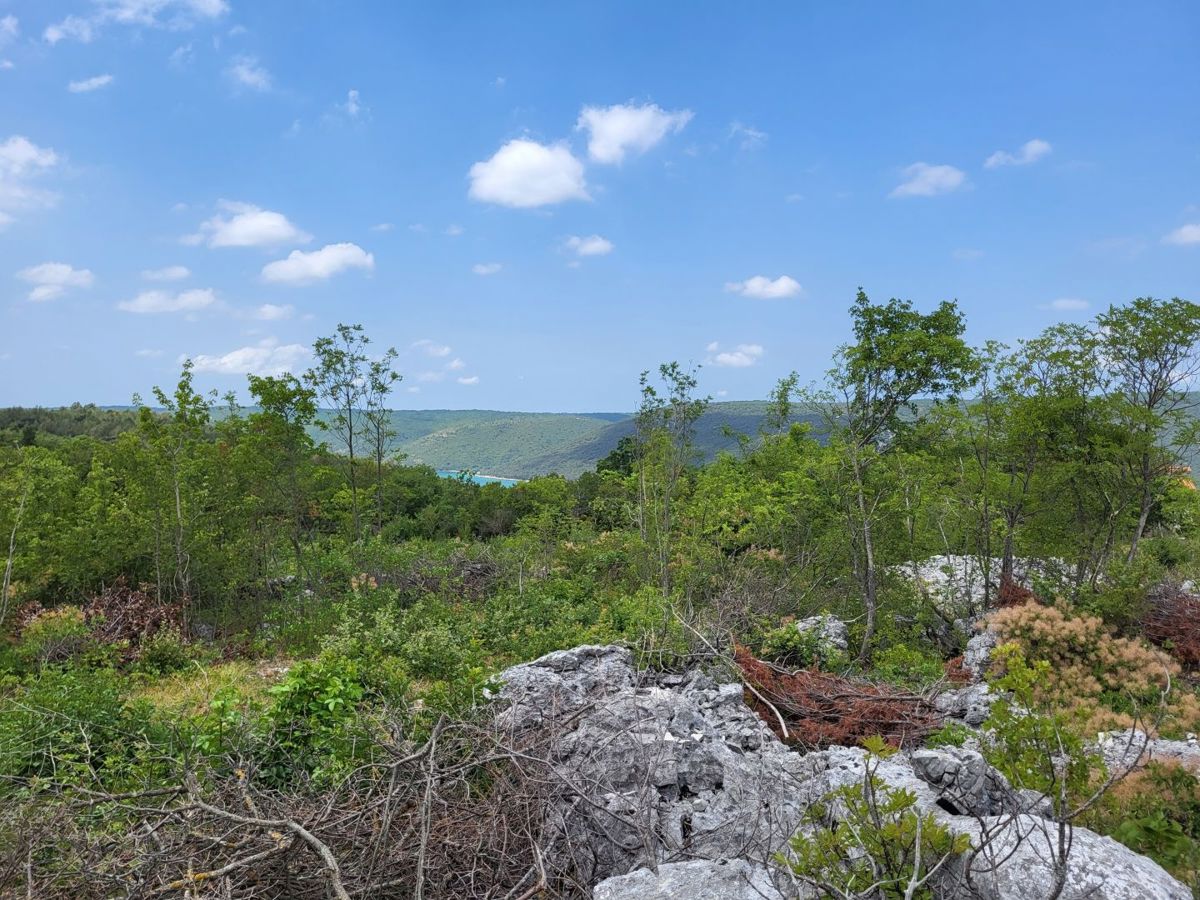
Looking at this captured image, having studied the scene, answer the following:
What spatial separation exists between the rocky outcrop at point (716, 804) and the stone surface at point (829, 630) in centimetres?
316

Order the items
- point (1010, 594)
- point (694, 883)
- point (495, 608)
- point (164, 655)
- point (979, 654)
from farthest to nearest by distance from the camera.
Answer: point (495, 608) < point (1010, 594) < point (164, 655) < point (979, 654) < point (694, 883)

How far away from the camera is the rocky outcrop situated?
8.07 feet

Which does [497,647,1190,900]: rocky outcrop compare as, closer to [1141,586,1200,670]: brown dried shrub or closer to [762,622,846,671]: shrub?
[762,622,846,671]: shrub

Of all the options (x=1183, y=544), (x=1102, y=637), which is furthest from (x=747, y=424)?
(x=1102, y=637)

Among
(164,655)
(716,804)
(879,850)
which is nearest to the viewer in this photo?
(879,850)

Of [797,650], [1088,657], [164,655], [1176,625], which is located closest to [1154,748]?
[1088,657]

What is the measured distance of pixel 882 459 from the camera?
10.2 meters

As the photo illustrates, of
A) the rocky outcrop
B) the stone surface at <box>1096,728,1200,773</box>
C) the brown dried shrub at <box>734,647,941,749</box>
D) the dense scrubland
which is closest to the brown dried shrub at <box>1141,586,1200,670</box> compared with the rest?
the dense scrubland

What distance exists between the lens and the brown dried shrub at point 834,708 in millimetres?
5836

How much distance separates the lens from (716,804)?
4121 mm

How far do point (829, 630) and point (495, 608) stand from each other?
5.37m

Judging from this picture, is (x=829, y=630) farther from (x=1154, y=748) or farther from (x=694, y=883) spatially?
(x=694, y=883)

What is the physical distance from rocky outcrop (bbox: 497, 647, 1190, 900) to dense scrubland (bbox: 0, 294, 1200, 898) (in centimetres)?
25

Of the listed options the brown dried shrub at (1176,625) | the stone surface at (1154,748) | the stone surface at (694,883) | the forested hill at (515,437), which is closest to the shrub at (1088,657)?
the brown dried shrub at (1176,625)
